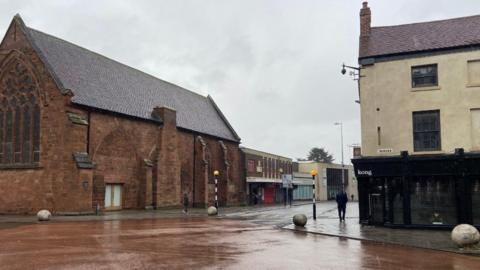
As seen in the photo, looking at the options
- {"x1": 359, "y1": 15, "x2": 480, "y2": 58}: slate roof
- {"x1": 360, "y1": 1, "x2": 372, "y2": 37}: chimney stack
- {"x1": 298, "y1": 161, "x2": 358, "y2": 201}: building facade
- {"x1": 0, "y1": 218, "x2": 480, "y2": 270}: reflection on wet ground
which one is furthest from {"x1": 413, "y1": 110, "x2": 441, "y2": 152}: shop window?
{"x1": 298, "y1": 161, "x2": 358, "y2": 201}: building facade

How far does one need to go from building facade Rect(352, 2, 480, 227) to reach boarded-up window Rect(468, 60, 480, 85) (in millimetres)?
41

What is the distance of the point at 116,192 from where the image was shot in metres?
37.4

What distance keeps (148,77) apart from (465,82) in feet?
113

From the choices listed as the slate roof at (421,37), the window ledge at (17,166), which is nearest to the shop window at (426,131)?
the slate roof at (421,37)

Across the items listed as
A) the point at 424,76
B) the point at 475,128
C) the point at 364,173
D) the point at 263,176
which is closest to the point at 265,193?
the point at 263,176

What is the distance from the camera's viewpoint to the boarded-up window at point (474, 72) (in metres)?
22.0

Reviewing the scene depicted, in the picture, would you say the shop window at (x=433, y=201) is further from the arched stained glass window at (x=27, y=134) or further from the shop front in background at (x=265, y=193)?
the shop front in background at (x=265, y=193)

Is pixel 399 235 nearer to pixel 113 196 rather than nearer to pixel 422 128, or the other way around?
pixel 422 128

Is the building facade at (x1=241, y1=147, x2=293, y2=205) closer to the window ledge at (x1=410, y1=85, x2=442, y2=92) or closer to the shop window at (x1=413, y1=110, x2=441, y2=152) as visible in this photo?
the shop window at (x1=413, y1=110, x2=441, y2=152)

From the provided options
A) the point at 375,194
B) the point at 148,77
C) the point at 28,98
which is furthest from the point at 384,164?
the point at 148,77

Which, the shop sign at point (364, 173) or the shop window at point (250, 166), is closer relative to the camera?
the shop sign at point (364, 173)

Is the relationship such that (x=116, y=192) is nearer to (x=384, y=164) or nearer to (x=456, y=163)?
(x=384, y=164)

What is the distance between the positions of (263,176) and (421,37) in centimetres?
4436

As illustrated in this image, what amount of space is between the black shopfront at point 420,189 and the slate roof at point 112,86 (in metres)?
20.9
